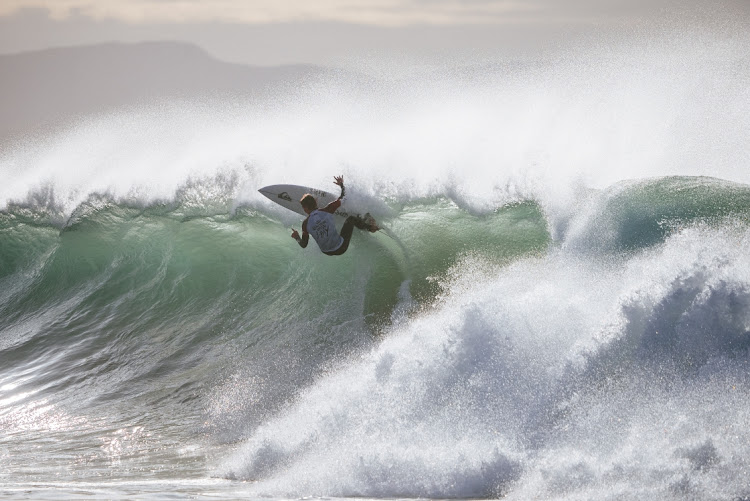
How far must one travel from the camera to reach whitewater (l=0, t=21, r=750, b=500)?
14.0 feet

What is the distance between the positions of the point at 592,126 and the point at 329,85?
20.0ft

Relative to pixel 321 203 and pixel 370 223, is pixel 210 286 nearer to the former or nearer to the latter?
pixel 321 203

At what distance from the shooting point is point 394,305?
751 cm

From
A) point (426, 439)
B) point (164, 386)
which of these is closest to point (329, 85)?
point (164, 386)

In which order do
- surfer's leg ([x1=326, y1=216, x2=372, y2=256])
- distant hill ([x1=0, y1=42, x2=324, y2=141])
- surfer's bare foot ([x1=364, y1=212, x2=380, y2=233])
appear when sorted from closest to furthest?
surfer's leg ([x1=326, y1=216, x2=372, y2=256]), surfer's bare foot ([x1=364, y1=212, x2=380, y2=233]), distant hill ([x1=0, y1=42, x2=324, y2=141])

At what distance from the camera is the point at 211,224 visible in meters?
10.1

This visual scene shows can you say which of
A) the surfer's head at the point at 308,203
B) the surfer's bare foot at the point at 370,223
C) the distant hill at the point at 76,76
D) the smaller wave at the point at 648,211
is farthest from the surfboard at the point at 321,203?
the distant hill at the point at 76,76

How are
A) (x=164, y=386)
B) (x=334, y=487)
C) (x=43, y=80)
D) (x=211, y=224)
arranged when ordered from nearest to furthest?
(x=334, y=487)
(x=164, y=386)
(x=211, y=224)
(x=43, y=80)

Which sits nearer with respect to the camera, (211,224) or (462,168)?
(462,168)

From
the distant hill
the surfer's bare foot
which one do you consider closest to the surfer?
the surfer's bare foot

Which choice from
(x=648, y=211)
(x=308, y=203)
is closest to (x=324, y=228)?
(x=308, y=203)

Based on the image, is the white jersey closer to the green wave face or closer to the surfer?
the surfer

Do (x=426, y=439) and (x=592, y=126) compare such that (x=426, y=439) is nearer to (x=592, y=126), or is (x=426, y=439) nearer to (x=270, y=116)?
(x=592, y=126)

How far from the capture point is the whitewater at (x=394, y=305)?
427 centimetres
